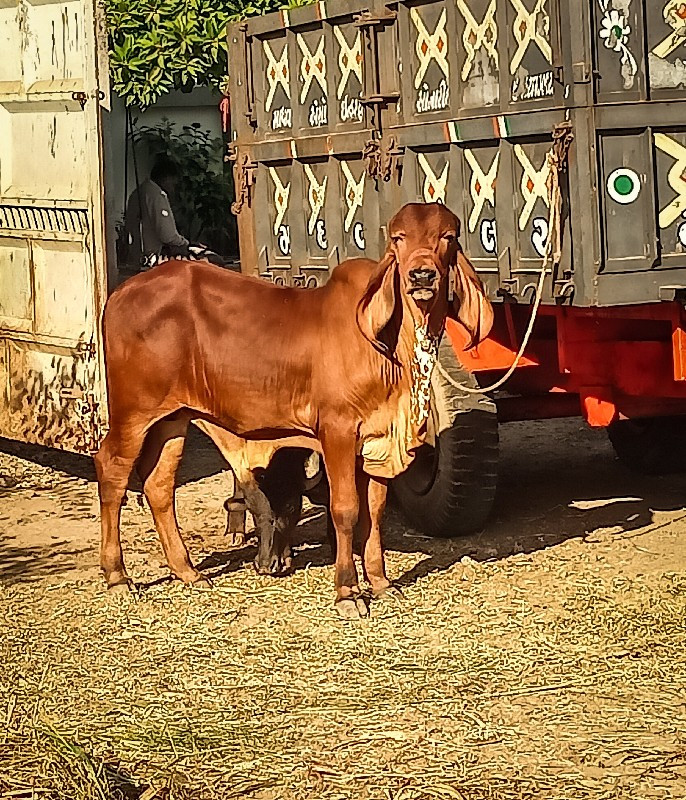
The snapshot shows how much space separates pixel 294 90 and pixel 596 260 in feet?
8.50

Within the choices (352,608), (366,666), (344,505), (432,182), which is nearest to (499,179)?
(432,182)

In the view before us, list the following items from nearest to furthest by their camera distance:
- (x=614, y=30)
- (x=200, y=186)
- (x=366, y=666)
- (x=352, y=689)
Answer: (x=352, y=689) < (x=366, y=666) < (x=614, y=30) < (x=200, y=186)

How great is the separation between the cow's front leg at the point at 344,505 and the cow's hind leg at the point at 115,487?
91 cm

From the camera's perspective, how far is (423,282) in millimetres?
5691

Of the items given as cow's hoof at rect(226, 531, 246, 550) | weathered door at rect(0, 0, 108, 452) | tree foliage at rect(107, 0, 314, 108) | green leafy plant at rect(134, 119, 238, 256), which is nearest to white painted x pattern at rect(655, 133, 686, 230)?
cow's hoof at rect(226, 531, 246, 550)

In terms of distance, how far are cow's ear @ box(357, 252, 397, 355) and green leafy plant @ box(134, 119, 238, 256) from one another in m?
9.49

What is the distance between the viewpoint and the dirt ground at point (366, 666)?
4430 millimetres

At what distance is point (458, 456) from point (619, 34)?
84.4 inches

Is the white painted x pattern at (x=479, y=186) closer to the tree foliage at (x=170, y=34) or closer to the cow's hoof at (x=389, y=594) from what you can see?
the cow's hoof at (x=389, y=594)

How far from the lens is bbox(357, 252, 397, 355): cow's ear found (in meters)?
5.91

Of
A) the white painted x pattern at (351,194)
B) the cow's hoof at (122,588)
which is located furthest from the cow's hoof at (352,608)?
the white painted x pattern at (351,194)

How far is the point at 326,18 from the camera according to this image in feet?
24.6

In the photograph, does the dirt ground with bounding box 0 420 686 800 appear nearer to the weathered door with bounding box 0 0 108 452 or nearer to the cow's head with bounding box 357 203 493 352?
the weathered door with bounding box 0 0 108 452

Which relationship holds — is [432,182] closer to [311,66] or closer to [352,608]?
[311,66]
